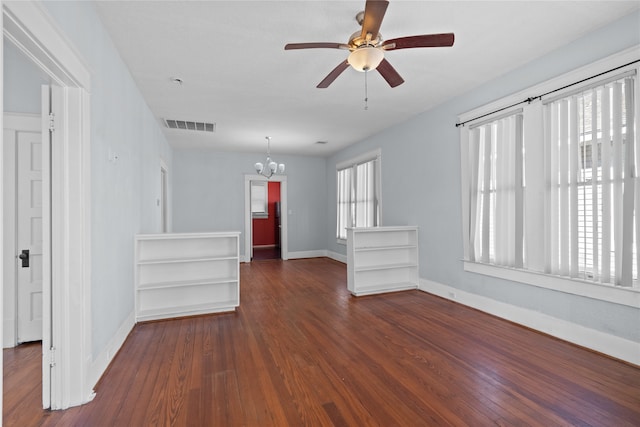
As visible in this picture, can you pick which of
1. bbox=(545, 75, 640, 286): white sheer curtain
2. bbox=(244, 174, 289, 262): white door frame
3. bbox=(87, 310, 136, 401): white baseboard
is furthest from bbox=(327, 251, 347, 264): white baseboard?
bbox=(87, 310, 136, 401): white baseboard

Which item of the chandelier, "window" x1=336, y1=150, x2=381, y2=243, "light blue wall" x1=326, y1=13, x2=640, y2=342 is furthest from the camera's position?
the chandelier

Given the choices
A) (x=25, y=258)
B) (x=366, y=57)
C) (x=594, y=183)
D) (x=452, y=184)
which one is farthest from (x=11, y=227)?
(x=594, y=183)

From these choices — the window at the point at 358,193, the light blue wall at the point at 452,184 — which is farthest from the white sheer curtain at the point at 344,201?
the light blue wall at the point at 452,184

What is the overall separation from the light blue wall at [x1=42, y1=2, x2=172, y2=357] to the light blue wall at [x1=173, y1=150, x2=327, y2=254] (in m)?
3.45

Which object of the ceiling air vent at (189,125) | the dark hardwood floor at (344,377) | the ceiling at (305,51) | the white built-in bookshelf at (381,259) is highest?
the ceiling at (305,51)

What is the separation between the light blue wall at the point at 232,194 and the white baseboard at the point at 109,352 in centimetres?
423

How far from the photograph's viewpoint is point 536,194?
10.4ft

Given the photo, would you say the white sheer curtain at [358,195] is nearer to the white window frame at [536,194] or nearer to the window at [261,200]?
the white window frame at [536,194]

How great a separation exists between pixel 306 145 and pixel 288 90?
Result: 3.03 metres

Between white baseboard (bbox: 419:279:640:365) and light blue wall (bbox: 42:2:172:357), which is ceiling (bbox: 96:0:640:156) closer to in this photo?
light blue wall (bbox: 42:2:172:357)

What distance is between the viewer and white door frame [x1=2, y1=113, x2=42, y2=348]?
2.80 meters

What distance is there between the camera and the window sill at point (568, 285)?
2.50m

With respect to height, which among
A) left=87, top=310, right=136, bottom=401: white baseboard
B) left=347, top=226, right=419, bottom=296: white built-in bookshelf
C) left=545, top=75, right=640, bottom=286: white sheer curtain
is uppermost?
left=545, top=75, right=640, bottom=286: white sheer curtain

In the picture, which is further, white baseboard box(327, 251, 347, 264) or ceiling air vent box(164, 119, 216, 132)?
white baseboard box(327, 251, 347, 264)
